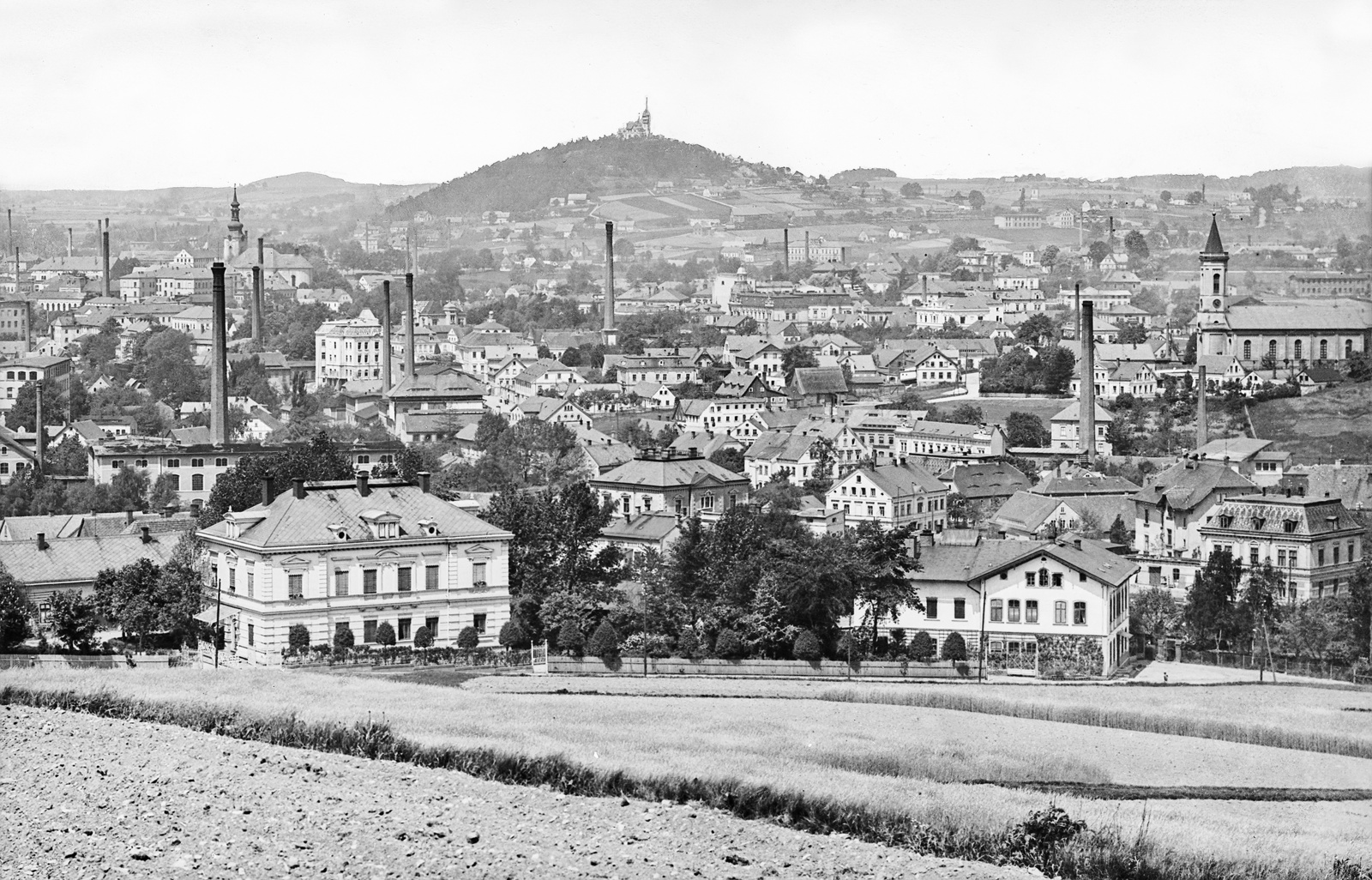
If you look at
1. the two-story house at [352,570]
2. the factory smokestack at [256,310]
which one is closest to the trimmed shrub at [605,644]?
the two-story house at [352,570]

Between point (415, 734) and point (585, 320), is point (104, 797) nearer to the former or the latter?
point (415, 734)

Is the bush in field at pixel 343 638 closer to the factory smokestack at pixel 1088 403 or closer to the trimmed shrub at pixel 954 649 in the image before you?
the trimmed shrub at pixel 954 649

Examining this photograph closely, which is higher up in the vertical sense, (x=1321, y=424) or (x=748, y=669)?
(x=1321, y=424)

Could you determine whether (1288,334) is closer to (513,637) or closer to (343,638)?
(513,637)

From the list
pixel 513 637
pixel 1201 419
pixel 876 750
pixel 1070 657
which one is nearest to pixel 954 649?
pixel 1070 657

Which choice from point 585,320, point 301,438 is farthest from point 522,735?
point 585,320

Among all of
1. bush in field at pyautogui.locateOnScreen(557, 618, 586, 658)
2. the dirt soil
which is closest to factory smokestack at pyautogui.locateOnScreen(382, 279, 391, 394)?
bush in field at pyautogui.locateOnScreen(557, 618, 586, 658)
